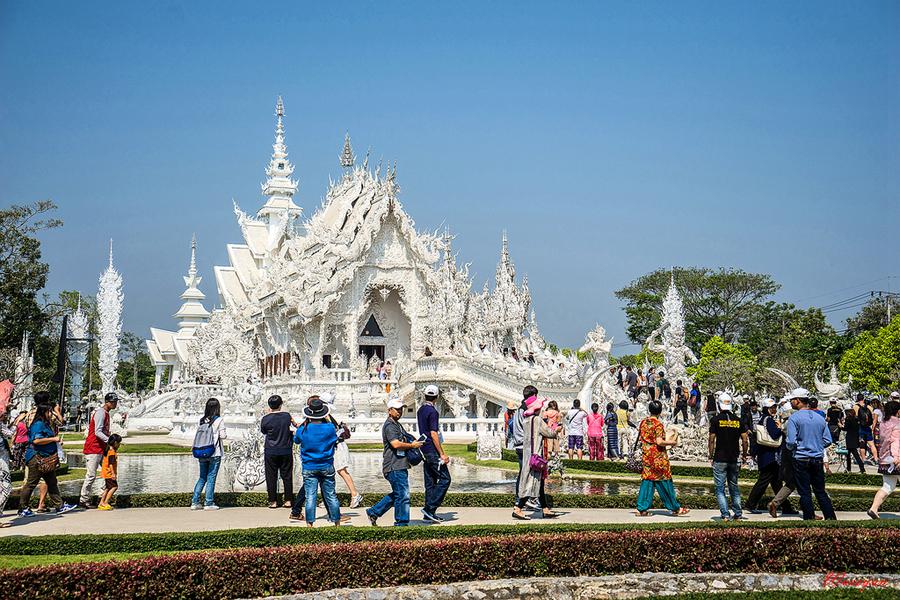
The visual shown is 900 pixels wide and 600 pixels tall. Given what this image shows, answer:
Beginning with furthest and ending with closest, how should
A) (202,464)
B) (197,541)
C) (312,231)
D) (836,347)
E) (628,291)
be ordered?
(628,291)
(836,347)
(312,231)
(202,464)
(197,541)

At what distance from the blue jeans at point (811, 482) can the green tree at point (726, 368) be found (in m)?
30.0

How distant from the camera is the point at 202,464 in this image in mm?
12688

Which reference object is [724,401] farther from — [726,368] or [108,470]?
[726,368]

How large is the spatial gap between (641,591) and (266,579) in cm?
369

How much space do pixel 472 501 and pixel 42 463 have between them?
19.0ft

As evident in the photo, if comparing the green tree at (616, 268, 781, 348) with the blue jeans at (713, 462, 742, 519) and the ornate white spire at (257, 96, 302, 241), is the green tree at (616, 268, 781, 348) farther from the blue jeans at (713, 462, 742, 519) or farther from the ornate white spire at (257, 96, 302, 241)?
the blue jeans at (713, 462, 742, 519)

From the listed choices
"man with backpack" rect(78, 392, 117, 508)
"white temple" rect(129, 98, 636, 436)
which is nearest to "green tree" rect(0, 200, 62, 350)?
"white temple" rect(129, 98, 636, 436)

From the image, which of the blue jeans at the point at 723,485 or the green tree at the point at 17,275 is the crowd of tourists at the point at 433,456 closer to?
the blue jeans at the point at 723,485

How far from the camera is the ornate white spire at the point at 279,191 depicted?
5959 cm

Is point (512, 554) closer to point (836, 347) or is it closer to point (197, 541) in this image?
point (197, 541)

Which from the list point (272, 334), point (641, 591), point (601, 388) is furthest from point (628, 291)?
point (641, 591)

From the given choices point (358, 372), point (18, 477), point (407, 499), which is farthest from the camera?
point (358, 372)

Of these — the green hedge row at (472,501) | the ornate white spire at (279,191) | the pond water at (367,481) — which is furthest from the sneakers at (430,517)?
the ornate white spire at (279,191)

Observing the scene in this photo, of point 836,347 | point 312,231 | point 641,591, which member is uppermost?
point 312,231
